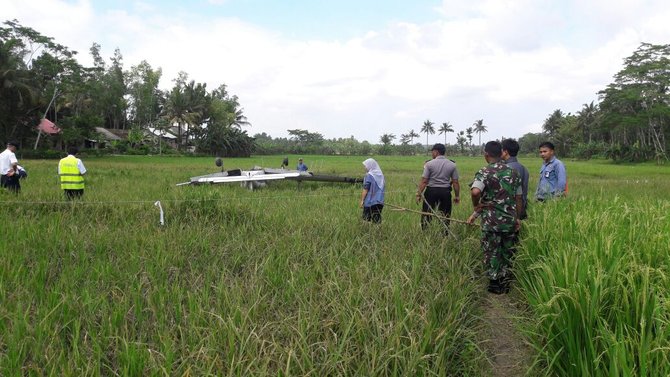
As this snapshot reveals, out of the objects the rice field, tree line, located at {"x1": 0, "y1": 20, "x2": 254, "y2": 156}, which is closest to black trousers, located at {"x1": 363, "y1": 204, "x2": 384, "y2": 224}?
the rice field

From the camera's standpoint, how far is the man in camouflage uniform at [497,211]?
12.6ft

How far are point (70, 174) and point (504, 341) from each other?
6944mm

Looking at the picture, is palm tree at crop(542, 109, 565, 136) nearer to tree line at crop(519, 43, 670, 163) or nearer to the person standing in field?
tree line at crop(519, 43, 670, 163)

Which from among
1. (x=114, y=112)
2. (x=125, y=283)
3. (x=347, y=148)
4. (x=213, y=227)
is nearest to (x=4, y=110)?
(x=114, y=112)

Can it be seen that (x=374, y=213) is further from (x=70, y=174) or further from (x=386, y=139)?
(x=386, y=139)

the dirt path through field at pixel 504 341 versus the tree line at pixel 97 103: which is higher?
the tree line at pixel 97 103

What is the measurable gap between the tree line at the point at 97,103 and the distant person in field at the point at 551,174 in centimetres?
2932

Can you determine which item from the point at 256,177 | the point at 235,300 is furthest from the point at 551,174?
the point at 256,177

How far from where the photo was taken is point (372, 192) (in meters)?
5.58

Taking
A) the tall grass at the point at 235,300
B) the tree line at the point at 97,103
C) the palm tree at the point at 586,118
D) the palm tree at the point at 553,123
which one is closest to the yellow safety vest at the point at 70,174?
the tall grass at the point at 235,300

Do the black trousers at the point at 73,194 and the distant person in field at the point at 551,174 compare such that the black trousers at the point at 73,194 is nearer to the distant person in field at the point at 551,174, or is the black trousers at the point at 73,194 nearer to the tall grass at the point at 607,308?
the tall grass at the point at 607,308

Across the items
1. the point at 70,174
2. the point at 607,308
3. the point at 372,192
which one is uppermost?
the point at 70,174

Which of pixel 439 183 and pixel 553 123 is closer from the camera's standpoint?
pixel 439 183

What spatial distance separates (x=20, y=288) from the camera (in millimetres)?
3012
